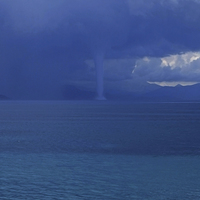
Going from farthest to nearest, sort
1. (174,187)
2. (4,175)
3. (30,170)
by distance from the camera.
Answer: (30,170) < (4,175) < (174,187)

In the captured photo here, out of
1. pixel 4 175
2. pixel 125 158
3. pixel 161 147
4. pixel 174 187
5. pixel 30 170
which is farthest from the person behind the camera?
pixel 161 147

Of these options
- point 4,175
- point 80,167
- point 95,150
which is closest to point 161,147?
point 95,150

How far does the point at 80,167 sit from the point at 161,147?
19169 millimetres

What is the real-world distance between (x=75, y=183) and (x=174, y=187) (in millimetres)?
7886

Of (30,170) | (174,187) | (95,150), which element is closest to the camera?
(174,187)

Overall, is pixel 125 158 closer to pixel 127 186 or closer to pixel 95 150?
pixel 95 150

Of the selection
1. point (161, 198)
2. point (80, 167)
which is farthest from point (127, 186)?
point (80, 167)

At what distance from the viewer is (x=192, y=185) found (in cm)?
2827

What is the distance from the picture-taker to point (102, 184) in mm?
28391

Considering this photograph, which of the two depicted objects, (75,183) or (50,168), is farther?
(50,168)

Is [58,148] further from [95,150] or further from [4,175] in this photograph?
[4,175]

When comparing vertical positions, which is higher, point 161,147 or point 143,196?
point 161,147

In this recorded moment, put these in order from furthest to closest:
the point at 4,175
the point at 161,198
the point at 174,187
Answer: the point at 4,175, the point at 174,187, the point at 161,198

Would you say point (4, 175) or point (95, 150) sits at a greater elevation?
point (95, 150)
